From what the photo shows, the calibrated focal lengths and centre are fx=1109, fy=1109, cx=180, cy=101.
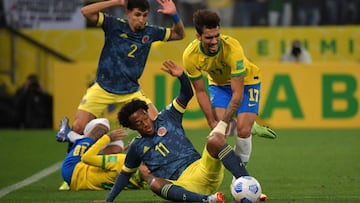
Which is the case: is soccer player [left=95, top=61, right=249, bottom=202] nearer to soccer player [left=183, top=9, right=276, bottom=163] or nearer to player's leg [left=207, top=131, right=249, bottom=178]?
player's leg [left=207, top=131, right=249, bottom=178]

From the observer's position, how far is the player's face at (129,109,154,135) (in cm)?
1026

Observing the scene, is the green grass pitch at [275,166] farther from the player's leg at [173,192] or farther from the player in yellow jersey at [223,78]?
the player in yellow jersey at [223,78]

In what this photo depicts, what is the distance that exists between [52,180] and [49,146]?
5.19m

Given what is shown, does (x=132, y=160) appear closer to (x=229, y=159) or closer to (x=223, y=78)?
(x=229, y=159)

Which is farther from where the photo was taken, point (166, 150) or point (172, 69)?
point (166, 150)

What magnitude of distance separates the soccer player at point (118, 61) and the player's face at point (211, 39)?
212cm

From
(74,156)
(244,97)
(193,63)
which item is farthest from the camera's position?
(74,156)

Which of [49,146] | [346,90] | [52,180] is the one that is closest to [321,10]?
[346,90]

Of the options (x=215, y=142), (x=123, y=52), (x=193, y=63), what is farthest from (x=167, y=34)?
(x=215, y=142)

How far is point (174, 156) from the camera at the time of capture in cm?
1061

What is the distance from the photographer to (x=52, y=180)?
1399cm

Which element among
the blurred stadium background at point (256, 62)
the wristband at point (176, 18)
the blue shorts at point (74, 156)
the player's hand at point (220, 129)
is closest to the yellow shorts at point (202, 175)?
the player's hand at point (220, 129)

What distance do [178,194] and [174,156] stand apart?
20.0 inches

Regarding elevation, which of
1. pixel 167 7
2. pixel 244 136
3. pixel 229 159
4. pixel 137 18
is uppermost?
pixel 167 7
